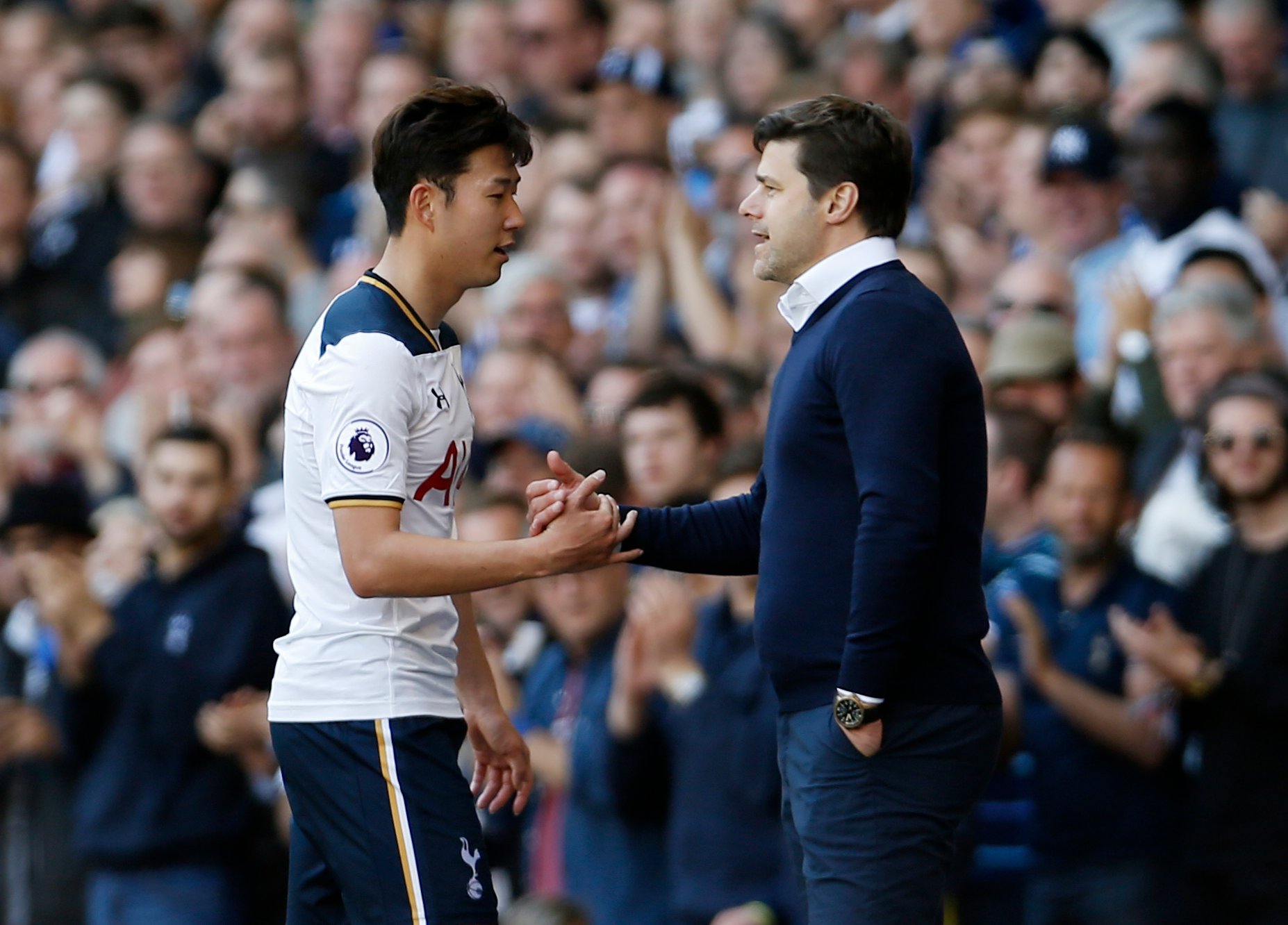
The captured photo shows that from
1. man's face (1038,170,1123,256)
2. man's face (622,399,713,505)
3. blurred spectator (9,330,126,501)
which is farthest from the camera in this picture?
blurred spectator (9,330,126,501)

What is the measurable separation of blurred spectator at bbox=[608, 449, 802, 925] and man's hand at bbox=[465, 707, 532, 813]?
128cm

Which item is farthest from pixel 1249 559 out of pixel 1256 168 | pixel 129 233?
pixel 129 233

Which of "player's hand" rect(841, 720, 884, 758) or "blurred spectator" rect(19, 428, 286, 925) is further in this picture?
"blurred spectator" rect(19, 428, 286, 925)

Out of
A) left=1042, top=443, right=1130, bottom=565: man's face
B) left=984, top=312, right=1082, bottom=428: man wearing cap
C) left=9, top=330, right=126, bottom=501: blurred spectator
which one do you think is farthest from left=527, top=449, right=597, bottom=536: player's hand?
left=9, top=330, right=126, bottom=501: blurred spectator

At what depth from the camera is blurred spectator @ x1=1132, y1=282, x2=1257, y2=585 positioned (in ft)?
21.7

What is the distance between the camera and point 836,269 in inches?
171

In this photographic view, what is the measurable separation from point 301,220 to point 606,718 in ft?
18.5

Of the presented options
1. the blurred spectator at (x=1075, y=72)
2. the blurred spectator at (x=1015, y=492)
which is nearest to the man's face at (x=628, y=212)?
the blurred spectator at (x=1075, y=72)

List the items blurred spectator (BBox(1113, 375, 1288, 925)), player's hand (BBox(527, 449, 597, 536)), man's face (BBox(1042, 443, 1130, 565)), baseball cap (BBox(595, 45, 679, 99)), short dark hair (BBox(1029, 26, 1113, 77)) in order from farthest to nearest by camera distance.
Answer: baseball cap (BBox(595, 45, 679, 99)) < short dark hair (BBox(1029, 26, 1113, 77)) < man's face (BBox(1042, 443, 1130, 565)) < blurred spectator (BBox(1113, 375, 1288, 925)) < player's hand (BBox(527, 449, 597, 536))

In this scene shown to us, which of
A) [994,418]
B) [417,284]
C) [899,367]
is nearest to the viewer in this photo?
[899,367]

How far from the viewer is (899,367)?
13.4ft

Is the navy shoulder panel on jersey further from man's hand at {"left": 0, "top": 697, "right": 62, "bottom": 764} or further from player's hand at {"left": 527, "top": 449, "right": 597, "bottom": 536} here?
man's hand at {"left": 0, "top": 697, "right": 62, "bottom": 764}

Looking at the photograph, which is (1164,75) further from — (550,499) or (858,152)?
(550,499)

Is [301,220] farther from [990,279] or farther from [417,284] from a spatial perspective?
[417,284]
